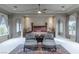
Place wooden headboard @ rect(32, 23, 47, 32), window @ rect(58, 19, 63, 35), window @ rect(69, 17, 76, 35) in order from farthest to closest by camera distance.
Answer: wooden headboard @ rect(32, 23, 47, 32) → window @ rect(58, 19, 63, 35) → window @ rect(69, 17, 76, 35)

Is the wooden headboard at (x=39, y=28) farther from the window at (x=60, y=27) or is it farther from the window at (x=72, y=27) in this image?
the window at (x=72, y=27)

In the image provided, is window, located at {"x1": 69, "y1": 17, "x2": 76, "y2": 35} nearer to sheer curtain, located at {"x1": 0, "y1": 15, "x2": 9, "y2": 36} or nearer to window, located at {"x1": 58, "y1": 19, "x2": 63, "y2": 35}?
window, located at {"x1": 58, "y1": 19, "x2": 63, "y2": 35}

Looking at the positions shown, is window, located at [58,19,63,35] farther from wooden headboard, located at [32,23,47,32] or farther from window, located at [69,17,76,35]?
wooden headboard, located at [32,23,47,32]

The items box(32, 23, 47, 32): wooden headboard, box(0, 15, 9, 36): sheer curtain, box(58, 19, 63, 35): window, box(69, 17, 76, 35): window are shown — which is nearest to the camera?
box(0, 15, 9, 36): sheer curtain

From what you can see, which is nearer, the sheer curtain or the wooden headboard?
the sheer curtain

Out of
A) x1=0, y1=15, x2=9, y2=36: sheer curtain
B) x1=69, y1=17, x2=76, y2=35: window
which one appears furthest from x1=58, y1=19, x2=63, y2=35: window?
x1=0, y1=15, x2=9, y2=36: sheer curtain

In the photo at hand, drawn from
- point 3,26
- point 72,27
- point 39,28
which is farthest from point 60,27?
point 3,26

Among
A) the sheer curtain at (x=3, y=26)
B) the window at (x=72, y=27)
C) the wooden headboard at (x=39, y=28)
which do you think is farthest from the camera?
the wooden headboard at (x=39, y=28)

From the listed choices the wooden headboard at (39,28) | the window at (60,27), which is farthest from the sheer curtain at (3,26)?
the wooden headboard at (39,28)

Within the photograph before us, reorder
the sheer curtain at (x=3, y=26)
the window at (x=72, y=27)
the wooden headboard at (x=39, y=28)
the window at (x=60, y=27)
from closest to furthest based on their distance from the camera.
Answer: the sheer curtain at (x=3, y=26) < the window at (x=72, y=27) < the window at (x=60, y=27) < the wooden headboard at (x=39, y=28)

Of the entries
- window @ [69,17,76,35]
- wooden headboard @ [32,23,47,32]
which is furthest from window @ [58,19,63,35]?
wooden headboard @ [32,23,47,32]
